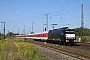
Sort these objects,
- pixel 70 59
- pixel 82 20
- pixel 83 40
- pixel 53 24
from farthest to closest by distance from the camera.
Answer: pixel 53 24
pixel 83 40
pixel 82 20
pixel 70 59

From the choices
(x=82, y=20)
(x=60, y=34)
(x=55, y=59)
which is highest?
(x=82, y=20)

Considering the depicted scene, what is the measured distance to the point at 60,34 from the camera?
1415 inches

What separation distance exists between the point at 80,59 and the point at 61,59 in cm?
183

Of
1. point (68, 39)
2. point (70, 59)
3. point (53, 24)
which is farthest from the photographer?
point (53, 24)

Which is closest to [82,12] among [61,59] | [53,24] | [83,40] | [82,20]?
[82,20]

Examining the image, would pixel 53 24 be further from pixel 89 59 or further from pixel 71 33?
pixel 89 59

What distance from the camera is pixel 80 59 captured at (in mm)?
15305

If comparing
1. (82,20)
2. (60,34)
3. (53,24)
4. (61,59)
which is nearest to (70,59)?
(61,59)

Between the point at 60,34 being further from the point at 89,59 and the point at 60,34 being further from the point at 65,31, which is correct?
the point at 89,59

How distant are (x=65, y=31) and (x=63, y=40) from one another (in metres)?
1.56

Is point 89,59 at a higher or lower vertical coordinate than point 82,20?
lower

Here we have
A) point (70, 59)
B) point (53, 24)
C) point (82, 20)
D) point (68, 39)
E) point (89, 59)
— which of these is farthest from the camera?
point (53, 24)

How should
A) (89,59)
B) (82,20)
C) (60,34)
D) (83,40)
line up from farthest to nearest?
(83,40) < (82,20) < (60,34) < (89,59)

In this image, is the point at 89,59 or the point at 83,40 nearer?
the point at 89,59
